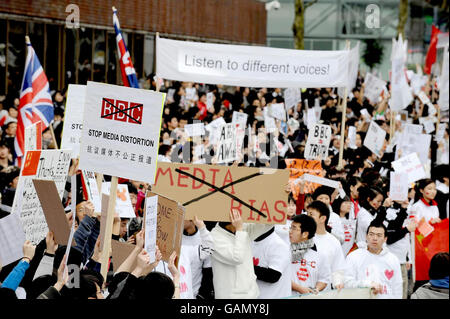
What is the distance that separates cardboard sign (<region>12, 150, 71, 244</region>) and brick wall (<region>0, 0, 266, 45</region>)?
15.3 metres

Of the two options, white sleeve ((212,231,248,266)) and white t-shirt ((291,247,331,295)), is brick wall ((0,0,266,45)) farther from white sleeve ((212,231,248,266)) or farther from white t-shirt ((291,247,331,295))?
white sleeve ((212,231,248,266))

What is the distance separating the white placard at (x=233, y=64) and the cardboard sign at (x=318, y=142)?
805 millimetres

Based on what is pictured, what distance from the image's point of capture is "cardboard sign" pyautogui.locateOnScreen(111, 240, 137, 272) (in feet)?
18.5

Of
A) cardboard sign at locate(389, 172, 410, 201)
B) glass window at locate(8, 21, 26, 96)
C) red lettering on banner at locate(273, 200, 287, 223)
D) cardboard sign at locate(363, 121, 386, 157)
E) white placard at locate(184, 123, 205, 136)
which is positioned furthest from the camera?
glass window at locate(8, 21, 26, 96)

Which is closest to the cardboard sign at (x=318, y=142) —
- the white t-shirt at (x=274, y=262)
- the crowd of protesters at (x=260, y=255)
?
the crowd of protesters at (x=260, y=255)

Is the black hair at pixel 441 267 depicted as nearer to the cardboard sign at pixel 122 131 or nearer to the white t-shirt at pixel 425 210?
the cardboard sign at pixel 122 131

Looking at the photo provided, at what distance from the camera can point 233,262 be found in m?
Result: 6.51

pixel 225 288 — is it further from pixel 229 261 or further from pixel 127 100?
pixel 127 100

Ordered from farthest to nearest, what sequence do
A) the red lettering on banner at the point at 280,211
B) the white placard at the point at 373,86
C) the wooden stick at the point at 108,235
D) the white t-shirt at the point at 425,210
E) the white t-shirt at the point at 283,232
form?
1. the white placard at the point at 373,86
2. the white t-shirt at the point at 425,210
3. the white t-shirt at the point at 283,232
4. the red lettering on banner at the point at 280,211
5. the wooden stick at the point at 108,235

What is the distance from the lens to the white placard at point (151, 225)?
5.31 meters

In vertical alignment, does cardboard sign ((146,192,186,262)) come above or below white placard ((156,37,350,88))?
below

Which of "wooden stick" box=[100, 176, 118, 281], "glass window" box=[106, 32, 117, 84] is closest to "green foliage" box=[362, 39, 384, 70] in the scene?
"glass window" box=[106, 32, 117, 84]

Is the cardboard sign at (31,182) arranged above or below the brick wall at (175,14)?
below
